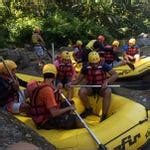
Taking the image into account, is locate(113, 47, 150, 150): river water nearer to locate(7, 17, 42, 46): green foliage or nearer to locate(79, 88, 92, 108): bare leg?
locate(79, 88, 92, 108): bare leg

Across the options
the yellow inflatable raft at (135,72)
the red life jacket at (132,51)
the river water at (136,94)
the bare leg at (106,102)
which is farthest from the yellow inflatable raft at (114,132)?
the red life jacket at (132,51)

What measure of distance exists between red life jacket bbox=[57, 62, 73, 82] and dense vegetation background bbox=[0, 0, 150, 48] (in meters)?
9.14

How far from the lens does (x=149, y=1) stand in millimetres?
30750

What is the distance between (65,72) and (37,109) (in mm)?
2877

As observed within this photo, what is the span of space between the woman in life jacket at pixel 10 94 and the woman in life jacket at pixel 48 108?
40cm

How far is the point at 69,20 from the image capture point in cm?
2220

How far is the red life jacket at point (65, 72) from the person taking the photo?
968cm

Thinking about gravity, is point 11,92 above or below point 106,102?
above

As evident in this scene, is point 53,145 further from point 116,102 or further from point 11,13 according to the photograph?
point 11,13

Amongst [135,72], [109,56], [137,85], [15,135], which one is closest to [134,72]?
[135,72]

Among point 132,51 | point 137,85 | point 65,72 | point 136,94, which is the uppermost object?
point 65,72

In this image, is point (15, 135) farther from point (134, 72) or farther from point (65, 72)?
point (134, 72)

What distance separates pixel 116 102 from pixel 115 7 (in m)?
18.8

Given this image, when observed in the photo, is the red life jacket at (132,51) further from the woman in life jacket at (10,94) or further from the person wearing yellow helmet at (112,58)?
the woman in life jacket at (10,94)
